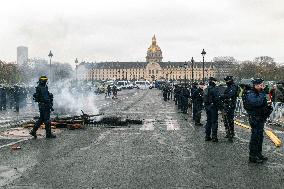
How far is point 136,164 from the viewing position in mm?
10117

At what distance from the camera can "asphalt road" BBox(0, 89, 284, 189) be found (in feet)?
27.1

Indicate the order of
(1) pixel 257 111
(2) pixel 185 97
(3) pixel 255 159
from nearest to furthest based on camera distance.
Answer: (3) pixel 255 159 < (1) pixel 257 111 < (2) pixel 185 97

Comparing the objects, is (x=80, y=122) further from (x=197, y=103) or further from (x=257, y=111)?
(x=257, y=111)

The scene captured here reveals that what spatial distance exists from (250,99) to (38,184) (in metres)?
5.17

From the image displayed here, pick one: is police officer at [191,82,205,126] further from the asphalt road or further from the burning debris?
the asphalt road

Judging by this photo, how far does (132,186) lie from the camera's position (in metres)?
7.94

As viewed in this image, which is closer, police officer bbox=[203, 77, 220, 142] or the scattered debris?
the scattered debris

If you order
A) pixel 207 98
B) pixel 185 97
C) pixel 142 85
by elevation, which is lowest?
pixel 142 85

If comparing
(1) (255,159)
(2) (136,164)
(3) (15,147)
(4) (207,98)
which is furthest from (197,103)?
(2) (136,164)

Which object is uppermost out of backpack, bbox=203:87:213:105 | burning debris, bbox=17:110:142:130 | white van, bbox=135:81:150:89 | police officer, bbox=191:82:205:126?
backpack, bbox=203:87:213:105

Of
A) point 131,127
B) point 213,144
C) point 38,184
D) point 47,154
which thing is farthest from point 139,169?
point 131,127

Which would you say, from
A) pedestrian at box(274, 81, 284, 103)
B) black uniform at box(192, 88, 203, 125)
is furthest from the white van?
black uniform at box(192, 88, 203, 125)

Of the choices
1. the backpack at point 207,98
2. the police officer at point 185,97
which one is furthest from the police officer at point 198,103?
the police officer at point 185,97

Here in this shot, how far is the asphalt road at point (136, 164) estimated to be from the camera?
827cm
